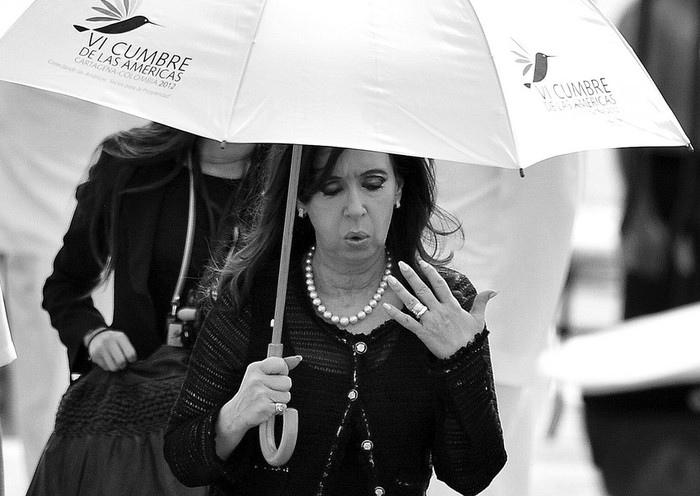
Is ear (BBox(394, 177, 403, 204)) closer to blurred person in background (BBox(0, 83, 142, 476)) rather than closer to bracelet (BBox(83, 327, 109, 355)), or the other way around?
bracelet (BBox(83, 327, 109, 355))

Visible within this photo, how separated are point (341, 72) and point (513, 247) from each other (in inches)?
82.2

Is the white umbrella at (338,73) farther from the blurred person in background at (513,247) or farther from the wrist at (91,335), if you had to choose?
the blurred person in background at (513,247)

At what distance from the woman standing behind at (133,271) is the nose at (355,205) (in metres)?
0.54

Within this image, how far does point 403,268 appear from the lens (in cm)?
341

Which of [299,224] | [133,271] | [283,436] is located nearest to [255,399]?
[283,436]

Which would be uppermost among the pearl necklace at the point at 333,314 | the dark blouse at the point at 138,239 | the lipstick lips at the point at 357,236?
the lipstick lips at the point at 357,236

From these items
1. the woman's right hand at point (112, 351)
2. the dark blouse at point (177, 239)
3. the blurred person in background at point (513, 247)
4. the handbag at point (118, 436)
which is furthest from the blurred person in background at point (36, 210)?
the handbag at point (118, 436)

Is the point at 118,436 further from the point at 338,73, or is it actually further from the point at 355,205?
the point at 338,73

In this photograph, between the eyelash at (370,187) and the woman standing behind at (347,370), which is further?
the eyelash at (370,187)

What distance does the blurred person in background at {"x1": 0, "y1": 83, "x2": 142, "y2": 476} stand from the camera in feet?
20.4

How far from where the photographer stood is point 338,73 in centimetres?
332

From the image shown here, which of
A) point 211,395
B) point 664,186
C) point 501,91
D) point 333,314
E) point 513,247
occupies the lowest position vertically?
point 664,186

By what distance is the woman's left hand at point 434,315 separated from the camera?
341 cm

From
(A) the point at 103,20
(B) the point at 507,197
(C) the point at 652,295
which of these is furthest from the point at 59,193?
(A) the point at 103,20
